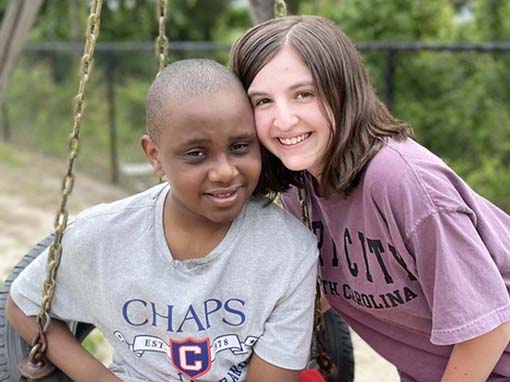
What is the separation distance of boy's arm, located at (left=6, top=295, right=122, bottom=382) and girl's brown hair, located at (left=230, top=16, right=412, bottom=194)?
77 cm

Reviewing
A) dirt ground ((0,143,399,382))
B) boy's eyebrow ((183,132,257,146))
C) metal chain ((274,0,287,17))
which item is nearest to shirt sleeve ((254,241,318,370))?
boy's eyebrow ((183,132,257,146))

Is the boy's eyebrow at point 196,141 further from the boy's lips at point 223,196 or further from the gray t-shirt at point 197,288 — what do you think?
the gray t-shirt at point 197,288

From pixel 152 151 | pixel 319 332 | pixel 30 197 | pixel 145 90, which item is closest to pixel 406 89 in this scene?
pixel 145 90

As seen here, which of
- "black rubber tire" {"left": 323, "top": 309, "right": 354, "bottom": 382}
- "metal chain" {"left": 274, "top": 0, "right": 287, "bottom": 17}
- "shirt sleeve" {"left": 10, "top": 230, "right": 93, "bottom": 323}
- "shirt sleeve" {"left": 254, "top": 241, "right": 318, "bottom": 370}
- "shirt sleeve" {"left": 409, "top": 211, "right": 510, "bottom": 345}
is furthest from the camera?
"black rubber tire" {"left": 323, "top": 309, "right": 354, "bottom": 382}

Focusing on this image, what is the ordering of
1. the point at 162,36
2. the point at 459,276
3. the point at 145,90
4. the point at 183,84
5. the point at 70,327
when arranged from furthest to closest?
the point at 145,90 < the point at 162,36 < the point at 70,327 < the point at 183,84 < the point at 459,276

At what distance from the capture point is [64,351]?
77.9 inches

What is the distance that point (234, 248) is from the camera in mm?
1833

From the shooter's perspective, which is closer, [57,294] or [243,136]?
[243,136]

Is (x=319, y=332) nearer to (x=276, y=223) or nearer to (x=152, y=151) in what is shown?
(x=276, y=223)

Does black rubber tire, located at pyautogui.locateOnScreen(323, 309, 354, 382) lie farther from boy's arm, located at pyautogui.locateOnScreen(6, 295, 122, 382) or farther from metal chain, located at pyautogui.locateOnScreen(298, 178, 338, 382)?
boy's arm, located at pyautogui.locateOnScreen(6, 295, 122, 382)

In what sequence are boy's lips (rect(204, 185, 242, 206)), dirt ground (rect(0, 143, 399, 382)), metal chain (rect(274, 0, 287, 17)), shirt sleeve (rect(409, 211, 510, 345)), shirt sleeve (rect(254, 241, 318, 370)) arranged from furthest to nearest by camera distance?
dirt ground (rect(0, 143, 399, 382)) → metal chain (rect(274, 0, 287, 17)) → shirt sleeve (rect(254, 241, 318, 370)) → boy's lips (rect(204, 185, 242, 206)) → shirt sleeve (rect(409, 211, 510, 345))

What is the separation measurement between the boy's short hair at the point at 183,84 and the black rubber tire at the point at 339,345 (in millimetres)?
901

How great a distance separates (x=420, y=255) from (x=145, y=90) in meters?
6.24

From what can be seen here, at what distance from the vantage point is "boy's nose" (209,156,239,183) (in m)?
1.68
